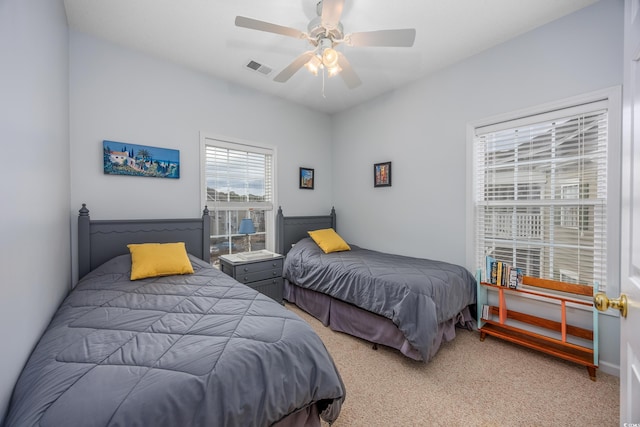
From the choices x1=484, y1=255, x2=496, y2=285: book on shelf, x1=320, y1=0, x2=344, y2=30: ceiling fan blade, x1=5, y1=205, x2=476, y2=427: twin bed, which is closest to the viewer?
x1=5, y1=205, x2=476, y2=427: twin bed

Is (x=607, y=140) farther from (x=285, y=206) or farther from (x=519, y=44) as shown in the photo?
A: (x=285, y=206)

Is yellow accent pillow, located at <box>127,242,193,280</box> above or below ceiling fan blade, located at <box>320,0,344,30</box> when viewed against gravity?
below

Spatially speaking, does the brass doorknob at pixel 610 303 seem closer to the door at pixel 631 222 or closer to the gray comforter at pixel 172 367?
the door at pixel 631 222

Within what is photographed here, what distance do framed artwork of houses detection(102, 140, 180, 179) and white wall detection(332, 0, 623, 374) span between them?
2414 millimetres

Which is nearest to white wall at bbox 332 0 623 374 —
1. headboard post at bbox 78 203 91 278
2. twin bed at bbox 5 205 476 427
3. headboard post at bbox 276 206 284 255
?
twin bed at bbox 5 205 476 427

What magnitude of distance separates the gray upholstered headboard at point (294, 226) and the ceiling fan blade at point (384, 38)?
7.63 ft

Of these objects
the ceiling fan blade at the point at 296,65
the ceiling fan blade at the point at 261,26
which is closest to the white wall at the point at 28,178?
the ceiling fan blade at the point at 261,26

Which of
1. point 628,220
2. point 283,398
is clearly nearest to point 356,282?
point 283,398

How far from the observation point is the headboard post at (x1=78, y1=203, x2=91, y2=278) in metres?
2.28

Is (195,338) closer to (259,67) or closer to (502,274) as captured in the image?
(502,274)

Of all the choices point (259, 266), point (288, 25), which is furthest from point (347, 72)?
point (259, 266)

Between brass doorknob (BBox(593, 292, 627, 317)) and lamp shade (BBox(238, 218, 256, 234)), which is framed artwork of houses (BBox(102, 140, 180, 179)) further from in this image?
brass doorknob (BBox(593, 292, 627, 317))

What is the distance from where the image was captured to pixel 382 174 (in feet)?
11.8

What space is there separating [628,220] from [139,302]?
7.47 ft
